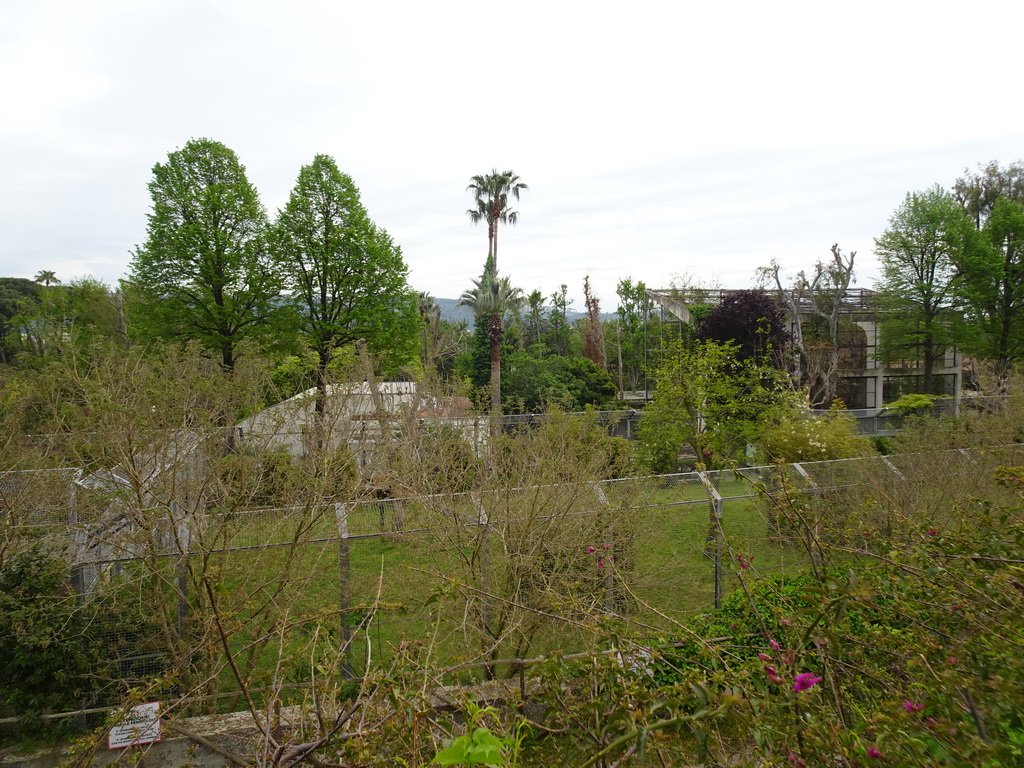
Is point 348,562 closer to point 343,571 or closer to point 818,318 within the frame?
point 343,571

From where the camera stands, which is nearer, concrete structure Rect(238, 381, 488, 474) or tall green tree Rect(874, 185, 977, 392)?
concrete structure Rect(238, 381, 488, 474)

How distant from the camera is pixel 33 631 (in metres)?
6.59

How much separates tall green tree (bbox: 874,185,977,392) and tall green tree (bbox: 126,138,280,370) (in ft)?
88.8

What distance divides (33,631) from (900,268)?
3263 centimetres

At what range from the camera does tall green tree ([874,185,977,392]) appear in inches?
1041

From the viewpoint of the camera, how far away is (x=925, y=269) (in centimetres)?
2739

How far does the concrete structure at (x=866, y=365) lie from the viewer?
3067 centimetres

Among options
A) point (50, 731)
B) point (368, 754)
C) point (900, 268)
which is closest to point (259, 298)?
point (50, 731)

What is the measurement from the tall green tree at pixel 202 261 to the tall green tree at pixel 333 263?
3.04 feet

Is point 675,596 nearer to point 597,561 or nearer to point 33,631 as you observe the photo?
point 597,561

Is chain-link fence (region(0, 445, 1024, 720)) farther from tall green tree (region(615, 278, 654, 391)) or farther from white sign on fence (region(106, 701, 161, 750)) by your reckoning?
tall green tree (region(615, 278, 654, 391))

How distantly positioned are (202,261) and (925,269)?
30.0 metres

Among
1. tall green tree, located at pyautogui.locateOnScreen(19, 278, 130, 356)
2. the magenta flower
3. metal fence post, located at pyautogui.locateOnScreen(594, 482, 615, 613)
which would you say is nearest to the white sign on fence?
the magenta flower

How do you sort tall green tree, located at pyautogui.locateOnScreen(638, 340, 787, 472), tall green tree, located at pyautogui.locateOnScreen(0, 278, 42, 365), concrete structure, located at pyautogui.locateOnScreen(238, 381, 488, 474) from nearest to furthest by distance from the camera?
1. concrete structure, located at pyautogui.locateOnScreen(238, 381, 488, 474)
2. tall green tree, located at pyautogui.locateOnScreen(638, 340, 787, 472)
3. tall green tree, located at pyautogui.locateOnScreen(0, 278, 42, 365)
